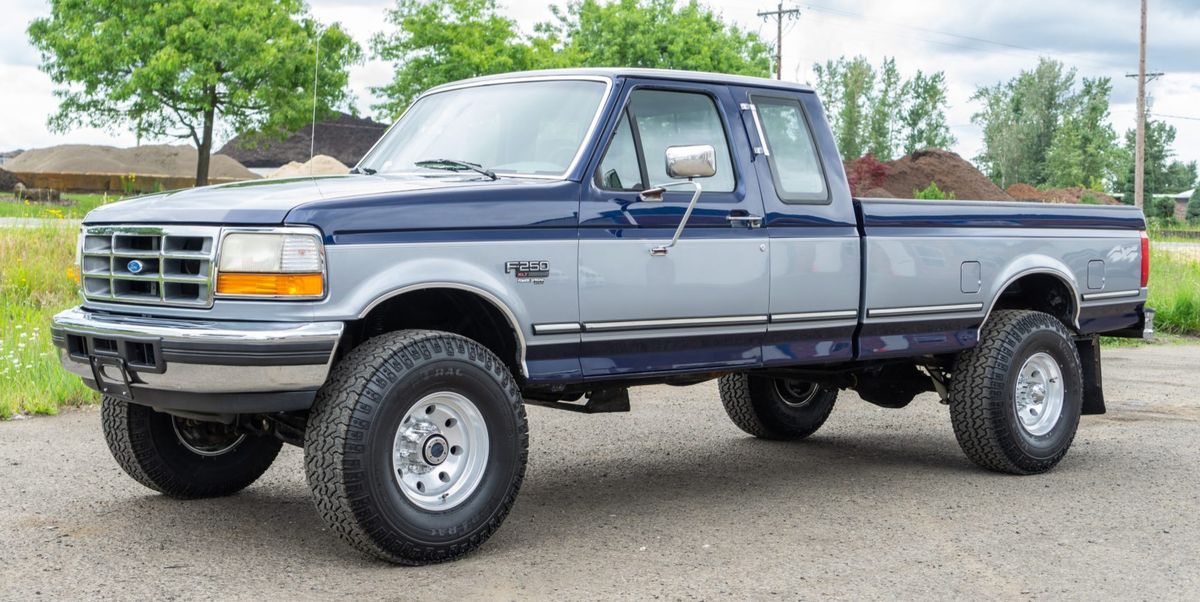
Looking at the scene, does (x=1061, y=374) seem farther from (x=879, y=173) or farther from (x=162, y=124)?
(x=162, y=124)

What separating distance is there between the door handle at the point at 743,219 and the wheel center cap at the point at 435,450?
1822 mm

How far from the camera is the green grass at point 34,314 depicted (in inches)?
369

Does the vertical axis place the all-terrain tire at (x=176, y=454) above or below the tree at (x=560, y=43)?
below

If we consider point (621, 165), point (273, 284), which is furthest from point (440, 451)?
point (621, 165)

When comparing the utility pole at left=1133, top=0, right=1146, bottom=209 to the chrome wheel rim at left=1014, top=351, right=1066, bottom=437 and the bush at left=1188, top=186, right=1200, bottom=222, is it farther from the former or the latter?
the chrome wheel rim at left=1014, top=351, right=1066, bottom=437

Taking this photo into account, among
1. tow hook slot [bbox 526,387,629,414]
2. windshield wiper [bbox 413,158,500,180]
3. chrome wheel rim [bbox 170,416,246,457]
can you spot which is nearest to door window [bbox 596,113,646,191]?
windshield wiper [bbox 413,158,500,180]

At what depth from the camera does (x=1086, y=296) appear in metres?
8.14

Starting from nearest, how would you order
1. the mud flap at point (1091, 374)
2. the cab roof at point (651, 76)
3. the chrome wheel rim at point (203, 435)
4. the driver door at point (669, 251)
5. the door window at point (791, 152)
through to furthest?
the driver door at point (669, 251) < the cab roof at point (651, 76) < the chrome wheel rim at point (203, 435) < the door window at point (791, 152) < the mud flap at point (1091, 374)

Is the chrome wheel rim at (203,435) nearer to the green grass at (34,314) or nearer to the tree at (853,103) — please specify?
the green grass at (34,314)

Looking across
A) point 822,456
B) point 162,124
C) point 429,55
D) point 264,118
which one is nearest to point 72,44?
point 162,124

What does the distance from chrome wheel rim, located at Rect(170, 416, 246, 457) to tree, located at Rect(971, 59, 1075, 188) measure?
80.7 metres

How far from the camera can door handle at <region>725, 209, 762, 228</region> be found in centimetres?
643

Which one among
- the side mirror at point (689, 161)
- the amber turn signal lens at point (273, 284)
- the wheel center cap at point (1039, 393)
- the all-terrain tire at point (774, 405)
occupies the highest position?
the side mirror at point (689, 161)

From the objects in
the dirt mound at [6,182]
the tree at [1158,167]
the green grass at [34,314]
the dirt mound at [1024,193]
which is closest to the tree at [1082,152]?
the tree at [1158,167]
